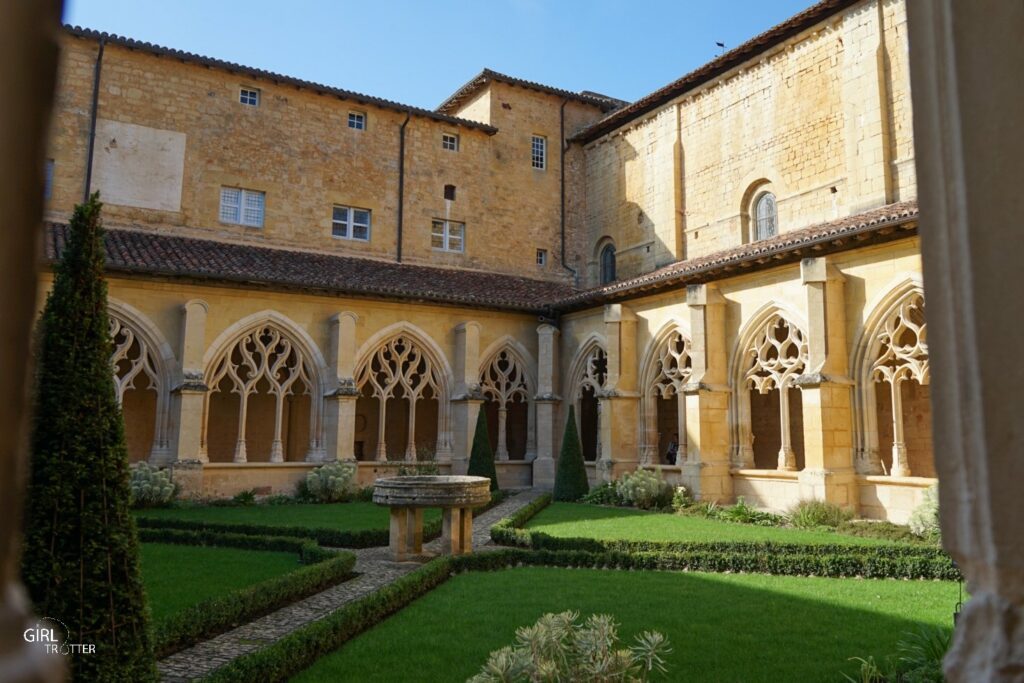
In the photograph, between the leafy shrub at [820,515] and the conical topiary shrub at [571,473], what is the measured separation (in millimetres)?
4872

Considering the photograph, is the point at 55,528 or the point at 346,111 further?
the point at 346,111

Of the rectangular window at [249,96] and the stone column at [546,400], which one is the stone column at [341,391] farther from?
the rectangular window at [249,96]

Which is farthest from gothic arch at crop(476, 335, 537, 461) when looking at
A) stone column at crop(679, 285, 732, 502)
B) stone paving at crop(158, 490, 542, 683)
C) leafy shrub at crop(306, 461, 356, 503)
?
stone paving at crop(158, 490, 542, 683)

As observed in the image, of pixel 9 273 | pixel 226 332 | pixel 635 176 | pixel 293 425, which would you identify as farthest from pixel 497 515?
pixel 9 273

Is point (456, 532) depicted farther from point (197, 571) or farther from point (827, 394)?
point (827, 394)

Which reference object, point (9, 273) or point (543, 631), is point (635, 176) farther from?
point (9, 273)

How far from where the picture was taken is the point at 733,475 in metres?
14.6

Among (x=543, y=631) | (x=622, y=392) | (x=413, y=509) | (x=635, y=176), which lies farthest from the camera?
(x=635, y=176)

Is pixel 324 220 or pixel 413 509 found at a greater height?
pixel 324 220

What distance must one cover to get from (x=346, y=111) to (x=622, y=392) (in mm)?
11017

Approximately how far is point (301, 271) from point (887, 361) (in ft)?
40.0

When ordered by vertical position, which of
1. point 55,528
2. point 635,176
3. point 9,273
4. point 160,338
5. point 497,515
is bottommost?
point 497,515

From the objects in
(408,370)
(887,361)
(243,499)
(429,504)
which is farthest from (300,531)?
(887,361)

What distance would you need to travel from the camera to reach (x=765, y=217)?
17.8m
